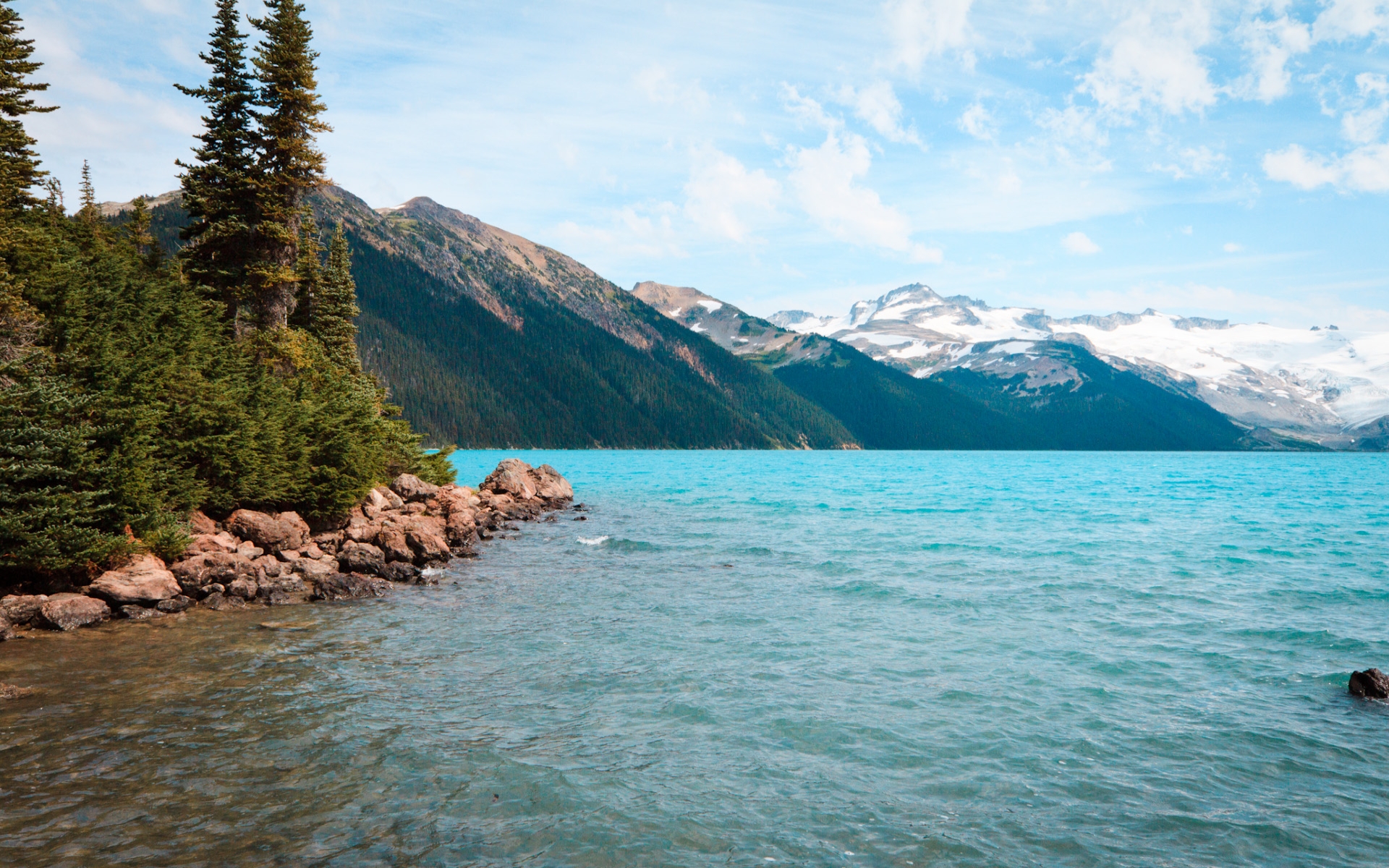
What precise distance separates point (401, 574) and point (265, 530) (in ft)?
17.0

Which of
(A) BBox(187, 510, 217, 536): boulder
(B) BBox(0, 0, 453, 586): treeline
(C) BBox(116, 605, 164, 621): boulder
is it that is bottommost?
(C) BBox(116, 605, 164, 621): boulder

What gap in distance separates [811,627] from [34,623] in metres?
20.5

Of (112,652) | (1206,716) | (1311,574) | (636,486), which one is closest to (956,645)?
(1206,716)

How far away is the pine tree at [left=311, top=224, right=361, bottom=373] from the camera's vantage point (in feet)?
163

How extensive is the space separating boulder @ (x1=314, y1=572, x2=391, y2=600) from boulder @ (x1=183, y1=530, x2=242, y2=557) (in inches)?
149

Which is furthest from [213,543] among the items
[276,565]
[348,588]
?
[348,588]

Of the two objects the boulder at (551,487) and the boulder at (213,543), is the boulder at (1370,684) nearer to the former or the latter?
the boulder at (213,543)

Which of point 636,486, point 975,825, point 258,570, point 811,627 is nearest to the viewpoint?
point 975,825

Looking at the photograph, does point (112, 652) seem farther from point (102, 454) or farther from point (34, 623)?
point (102, 454)

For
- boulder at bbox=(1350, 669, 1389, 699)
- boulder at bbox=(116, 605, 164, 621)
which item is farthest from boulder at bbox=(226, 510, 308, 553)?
boulder at bbox=(1350, 669, 1389, 699)

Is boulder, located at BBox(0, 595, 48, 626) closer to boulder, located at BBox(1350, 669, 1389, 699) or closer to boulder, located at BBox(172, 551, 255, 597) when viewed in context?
boulder, located at BBox(172, 551, 255, 597)

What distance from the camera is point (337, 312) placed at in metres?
51.4

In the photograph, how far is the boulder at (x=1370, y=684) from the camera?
1568 cm

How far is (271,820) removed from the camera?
977cm
